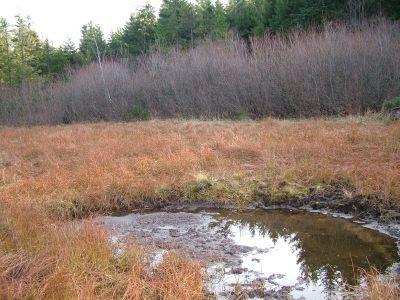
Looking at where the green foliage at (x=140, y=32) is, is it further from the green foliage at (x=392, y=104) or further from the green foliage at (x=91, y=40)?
the green foliage at (x=392, y=104)

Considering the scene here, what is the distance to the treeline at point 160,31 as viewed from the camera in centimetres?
2689

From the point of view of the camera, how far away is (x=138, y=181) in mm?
8492

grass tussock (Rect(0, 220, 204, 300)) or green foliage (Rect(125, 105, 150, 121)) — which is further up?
grass tussock (Rect(0, 220, 204, 300))

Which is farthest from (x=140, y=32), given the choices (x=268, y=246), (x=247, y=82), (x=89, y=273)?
(x=89, y=273)

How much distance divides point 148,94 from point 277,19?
9.41 meters

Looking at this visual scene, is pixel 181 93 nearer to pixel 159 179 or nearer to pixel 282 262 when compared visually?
pixel 159 179

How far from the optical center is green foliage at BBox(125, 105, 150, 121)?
73.6ft

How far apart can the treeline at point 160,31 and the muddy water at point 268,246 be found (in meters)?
19.7

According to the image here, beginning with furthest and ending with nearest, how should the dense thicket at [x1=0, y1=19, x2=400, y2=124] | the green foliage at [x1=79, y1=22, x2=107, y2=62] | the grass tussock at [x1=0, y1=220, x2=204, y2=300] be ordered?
the green foliage at [x1=79, y1=22, x2=107, y2=62], the dense thicket at [x1=0, y1=19, x2=400, y2=124], the grass tussock at [x1=0, y1=220, x2=204, y2=300]

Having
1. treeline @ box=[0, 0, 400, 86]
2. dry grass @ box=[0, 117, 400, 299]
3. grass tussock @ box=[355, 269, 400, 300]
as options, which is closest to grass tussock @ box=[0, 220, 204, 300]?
dry grass @ box=[0, 117, 400, 299]

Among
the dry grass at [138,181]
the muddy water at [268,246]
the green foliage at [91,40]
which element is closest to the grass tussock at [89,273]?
the dry grass at [138,181]

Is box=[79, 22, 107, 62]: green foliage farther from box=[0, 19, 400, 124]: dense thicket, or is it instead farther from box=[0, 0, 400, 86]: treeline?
box=[0, 19, 400, 124]: dense thicket

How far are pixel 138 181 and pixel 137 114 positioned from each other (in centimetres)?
1456

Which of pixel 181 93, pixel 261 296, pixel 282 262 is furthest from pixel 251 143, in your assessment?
pixel 181 93
